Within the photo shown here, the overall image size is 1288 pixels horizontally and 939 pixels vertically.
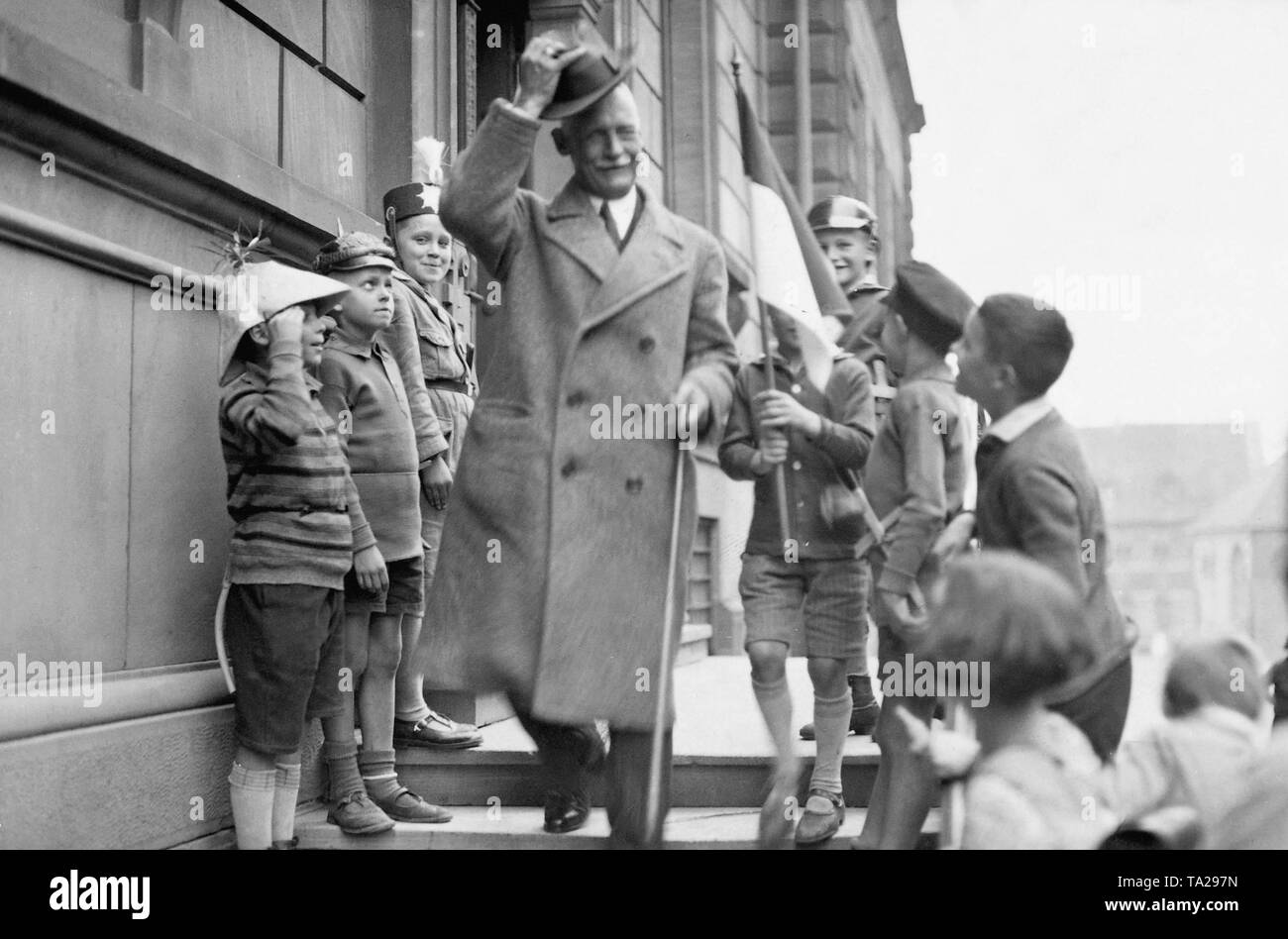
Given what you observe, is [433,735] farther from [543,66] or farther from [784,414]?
[543,66]

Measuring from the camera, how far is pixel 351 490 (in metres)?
3.75

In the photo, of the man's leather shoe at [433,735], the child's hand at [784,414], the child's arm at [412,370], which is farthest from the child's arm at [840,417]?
the man's leather shoe at [433,735]

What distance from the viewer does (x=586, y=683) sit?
3180mm

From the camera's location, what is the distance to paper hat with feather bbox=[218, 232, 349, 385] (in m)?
3.58

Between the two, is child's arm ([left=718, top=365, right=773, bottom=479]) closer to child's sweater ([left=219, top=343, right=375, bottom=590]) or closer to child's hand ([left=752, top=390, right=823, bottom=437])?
child's hand ([left=752, top=390, right=823, bottom=437])

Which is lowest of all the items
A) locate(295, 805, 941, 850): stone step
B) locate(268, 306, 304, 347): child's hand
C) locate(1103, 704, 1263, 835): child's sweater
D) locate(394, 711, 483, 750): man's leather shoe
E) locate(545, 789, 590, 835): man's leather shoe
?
locate(295, 805, 941, 850): stone step

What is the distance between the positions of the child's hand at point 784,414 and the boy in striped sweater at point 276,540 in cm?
107

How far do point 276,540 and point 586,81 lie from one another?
1.31 metres

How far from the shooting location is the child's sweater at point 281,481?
11.4 ft

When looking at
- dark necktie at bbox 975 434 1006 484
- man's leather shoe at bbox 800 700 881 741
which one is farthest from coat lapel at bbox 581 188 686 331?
man's leather shoe at bbox 800 700 881 741

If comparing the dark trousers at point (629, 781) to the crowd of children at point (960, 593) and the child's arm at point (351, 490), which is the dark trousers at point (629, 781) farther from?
the child's arm at point (351, 490)

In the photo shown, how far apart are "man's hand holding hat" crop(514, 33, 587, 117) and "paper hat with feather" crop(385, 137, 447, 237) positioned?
4.10 feet
